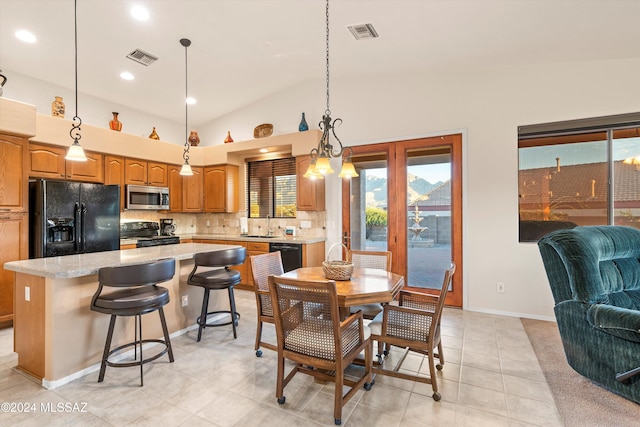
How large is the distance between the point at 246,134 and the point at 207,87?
109 cm

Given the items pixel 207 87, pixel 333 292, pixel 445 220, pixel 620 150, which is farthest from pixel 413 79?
pixel 333 292

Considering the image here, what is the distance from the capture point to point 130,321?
280cm

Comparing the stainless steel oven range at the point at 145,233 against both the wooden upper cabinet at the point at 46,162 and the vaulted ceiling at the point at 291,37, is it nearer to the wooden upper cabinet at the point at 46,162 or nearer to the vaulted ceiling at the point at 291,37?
the wooden upper cabinet at the point at 46,162

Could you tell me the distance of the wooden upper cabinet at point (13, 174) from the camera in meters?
3.40

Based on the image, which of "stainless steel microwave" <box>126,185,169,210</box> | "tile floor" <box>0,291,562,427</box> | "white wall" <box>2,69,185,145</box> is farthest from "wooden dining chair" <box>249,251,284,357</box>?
"white wall" <box>2,69,185,145</box>

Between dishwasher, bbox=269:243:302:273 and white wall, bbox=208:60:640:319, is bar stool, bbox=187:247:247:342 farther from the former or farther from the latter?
white wall, bbox=208:60:640:319

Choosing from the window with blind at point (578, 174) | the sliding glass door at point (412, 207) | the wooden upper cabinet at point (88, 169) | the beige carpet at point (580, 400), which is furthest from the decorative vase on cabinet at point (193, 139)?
the beige carpet at point (580, 400)

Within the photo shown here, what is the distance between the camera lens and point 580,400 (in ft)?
→ 6.83

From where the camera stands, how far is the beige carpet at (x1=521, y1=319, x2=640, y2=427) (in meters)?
1.88

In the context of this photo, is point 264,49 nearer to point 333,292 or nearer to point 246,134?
point 246,134

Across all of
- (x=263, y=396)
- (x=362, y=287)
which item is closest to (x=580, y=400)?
(x=362, y=287)

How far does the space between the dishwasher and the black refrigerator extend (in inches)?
92.3

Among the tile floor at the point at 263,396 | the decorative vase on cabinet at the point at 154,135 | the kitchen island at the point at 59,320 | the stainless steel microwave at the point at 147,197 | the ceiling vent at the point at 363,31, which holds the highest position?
the ceiling vent at the point at 363,31

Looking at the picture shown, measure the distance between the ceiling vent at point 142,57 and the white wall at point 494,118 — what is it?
1.51m
